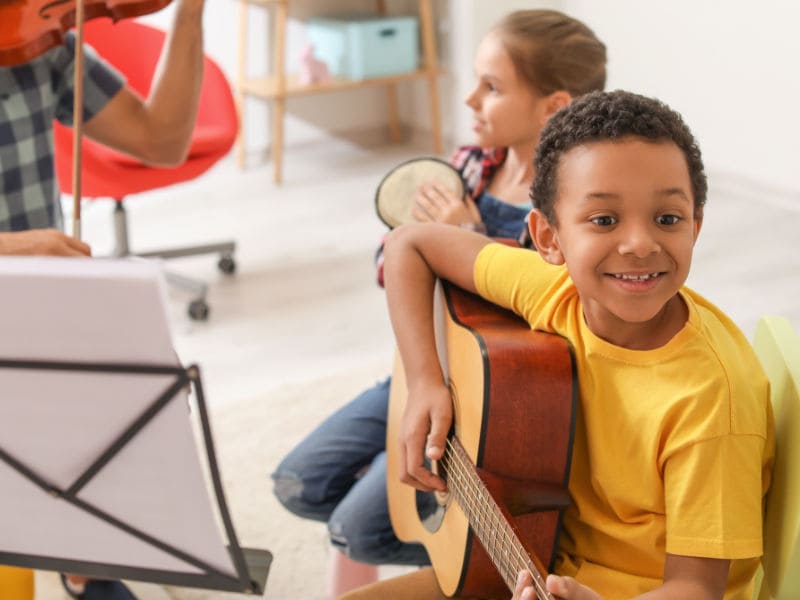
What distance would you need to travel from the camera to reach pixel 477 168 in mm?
1538

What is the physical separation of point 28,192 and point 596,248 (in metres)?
0.93

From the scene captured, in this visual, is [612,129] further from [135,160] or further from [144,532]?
[135,160]

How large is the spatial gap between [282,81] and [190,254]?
1.03 meters

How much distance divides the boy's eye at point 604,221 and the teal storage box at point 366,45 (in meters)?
2.96

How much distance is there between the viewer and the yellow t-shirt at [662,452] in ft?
2.95

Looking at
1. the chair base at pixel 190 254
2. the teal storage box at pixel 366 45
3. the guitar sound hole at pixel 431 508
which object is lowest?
the chair base at pixel 190 254

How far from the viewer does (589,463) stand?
40.6 inches

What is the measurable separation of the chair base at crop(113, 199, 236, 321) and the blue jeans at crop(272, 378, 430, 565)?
4.30 ft

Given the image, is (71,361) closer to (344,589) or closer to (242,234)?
(344,589)

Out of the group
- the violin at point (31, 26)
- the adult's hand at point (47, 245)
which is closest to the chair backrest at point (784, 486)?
the adult's hand at point (47, 245)

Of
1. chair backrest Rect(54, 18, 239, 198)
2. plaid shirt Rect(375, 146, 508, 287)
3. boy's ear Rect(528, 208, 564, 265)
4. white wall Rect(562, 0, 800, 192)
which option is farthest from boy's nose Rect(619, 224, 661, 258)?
white wall Rect(562, 0, 800, 192)

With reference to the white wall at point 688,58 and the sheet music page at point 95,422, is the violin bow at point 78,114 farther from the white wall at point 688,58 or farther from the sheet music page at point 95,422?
the white wall at point 688,58

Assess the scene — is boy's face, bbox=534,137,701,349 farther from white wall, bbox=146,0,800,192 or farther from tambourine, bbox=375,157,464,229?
white wall, bbox=146,0,800,192

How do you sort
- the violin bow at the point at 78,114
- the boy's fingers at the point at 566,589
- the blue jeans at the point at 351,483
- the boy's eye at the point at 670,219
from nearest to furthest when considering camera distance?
the boy's fingers at the point at 566,589 → the boy's eye at the point at 670,219 → the violin bow at the point at 78,114 → the blue jeans at the point at 351,483
